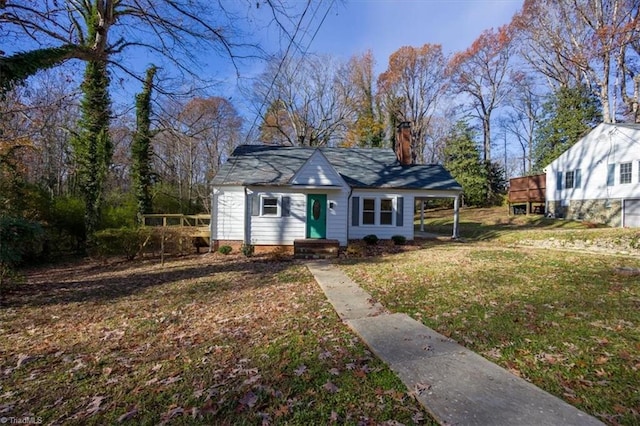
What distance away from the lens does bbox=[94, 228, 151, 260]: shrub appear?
11.6 meters

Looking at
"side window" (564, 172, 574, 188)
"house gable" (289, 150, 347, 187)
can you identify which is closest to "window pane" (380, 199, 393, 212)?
"house gable" (289, 150, 347, 187)

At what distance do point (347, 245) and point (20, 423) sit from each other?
36.6 ft

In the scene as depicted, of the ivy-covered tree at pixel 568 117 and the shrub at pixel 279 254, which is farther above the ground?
the ivy-covered tree at pixel 568 117

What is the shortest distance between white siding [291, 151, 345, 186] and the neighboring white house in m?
17.0

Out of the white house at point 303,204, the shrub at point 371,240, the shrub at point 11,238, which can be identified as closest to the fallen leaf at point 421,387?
the shrub at point 11,238

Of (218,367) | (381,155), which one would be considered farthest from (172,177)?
(218,367)

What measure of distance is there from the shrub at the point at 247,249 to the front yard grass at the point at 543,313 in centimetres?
486

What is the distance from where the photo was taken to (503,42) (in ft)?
95.8

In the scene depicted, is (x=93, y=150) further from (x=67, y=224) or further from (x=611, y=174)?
(x=611, y=174)

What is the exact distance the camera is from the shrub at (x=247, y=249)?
1232cm

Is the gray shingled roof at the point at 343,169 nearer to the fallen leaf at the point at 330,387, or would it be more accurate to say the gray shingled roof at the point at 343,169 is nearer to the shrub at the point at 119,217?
the shrub at the point at 119,217

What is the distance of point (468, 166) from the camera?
29219mm

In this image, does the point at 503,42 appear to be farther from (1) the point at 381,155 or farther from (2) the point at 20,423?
(2) the point at 20,423

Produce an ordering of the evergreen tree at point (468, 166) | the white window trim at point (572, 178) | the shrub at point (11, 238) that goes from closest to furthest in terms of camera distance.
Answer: the shrub at point (11, 238) < the white window trim at point (572, 178) < the evergreen tree at point (468, 166)
